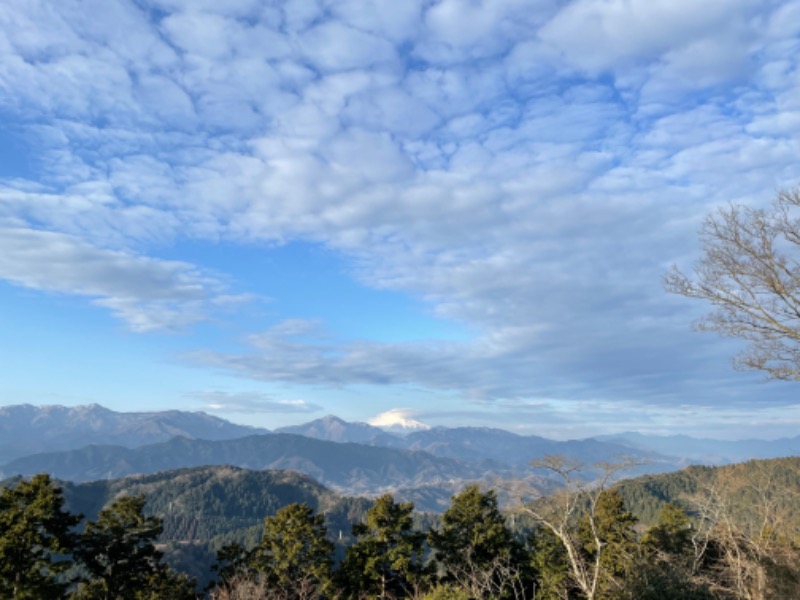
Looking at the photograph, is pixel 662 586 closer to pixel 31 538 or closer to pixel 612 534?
pixel 612 534

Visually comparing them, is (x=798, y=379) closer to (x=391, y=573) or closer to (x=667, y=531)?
(x=391, y=573)

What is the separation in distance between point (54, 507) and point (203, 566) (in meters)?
173

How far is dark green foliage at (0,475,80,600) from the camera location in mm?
23641

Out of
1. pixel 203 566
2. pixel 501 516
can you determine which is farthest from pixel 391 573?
pixel 203 566

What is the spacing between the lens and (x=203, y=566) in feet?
561

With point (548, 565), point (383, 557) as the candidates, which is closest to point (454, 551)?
point (383, 557)

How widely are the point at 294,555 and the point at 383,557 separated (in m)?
6.03

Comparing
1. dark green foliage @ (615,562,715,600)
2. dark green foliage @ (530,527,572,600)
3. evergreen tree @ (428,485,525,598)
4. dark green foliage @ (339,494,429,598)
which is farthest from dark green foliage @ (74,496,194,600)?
dark green foliage @ (615,562,715,600)

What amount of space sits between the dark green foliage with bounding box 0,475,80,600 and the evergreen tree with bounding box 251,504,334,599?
12.0m

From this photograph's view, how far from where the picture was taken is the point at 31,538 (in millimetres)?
24578

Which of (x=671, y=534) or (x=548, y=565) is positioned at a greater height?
(x=671, y=534)

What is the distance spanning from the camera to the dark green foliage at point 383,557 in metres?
34.0

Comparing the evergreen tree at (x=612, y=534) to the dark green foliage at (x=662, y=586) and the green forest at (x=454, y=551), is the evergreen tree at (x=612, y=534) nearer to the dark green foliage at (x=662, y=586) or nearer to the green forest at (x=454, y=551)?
the green forest at (x=454, y=551)

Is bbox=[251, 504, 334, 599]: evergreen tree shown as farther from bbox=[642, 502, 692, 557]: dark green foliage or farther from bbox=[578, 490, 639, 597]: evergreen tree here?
bbox=[642, 502, 692, 557]: dark green foliage
